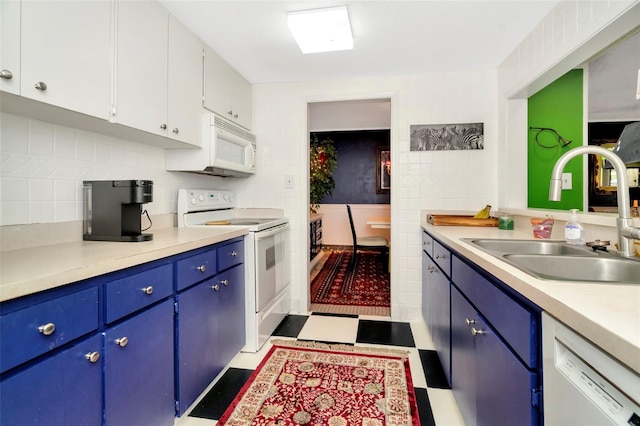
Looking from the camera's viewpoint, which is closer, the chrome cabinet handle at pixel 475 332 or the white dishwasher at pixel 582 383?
the white dishwasher at pixel 582 383

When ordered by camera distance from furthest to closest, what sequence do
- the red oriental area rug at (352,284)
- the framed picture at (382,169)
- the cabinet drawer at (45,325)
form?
the framed picture at (382,169) < the red oriental area rug at (352,284) < the cabinet drawer at (45,325)

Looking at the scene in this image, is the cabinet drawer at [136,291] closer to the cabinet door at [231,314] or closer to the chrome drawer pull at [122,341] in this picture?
the chrome drawer pull at [122,341]

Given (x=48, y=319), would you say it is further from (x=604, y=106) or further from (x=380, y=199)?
(x=380, y=199)

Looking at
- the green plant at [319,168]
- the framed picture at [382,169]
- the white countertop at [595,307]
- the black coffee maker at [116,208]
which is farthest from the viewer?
the framed picture at [382,169]

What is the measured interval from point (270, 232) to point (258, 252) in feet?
0.81

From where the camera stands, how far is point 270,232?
2.33 meters

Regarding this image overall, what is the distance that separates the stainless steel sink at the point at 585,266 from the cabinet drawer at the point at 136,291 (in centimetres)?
134

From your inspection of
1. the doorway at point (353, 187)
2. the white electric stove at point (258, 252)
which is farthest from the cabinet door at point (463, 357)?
the doorway at point (353, 187)

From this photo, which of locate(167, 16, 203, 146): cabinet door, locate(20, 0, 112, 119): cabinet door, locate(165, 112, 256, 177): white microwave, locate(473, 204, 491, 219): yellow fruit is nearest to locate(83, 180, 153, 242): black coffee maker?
locate(20, 0, 112, 119): cabinet door

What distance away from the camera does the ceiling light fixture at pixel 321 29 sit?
1736 millimetres

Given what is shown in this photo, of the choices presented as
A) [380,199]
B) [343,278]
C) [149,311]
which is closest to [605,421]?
[149,311]

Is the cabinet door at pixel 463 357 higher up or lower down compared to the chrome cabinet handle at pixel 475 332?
lower down

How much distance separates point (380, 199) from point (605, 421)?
568 cm

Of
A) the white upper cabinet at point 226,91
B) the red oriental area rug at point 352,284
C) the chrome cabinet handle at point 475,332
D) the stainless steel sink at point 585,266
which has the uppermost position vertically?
the white upper cabinet at point 226,91
